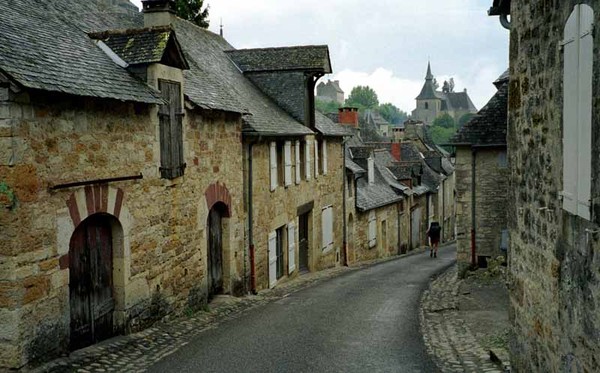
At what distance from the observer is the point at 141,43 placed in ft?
35.0

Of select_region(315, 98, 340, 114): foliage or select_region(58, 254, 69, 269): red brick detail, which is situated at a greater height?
select_region(315, 98, 340, 114): foliage

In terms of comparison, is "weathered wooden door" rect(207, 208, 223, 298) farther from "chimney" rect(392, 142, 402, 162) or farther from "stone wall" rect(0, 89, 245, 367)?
"chimney" rect(392, 142, 402, 162)

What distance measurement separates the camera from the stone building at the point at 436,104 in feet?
398

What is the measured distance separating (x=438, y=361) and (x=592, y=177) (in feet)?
16.2

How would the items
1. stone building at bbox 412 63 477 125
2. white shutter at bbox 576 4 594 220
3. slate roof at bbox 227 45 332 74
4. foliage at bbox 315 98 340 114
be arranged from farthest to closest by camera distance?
stone building at bbox 412 63 477 125 < foliage at bbox 315 98 340 114 < slate roof at bbox 227 45 332 74 < white shutter at bbox 576 4 594 220

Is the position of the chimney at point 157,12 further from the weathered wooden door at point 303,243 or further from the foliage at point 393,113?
the foliage at point 393,113

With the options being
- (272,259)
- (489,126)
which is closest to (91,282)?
(272,259)

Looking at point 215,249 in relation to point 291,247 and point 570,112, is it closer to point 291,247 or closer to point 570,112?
point 291,247

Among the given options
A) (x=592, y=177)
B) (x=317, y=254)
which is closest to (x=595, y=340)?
(x=592, y=177)

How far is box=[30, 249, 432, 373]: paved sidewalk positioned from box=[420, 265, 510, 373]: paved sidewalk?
3643 millimetres

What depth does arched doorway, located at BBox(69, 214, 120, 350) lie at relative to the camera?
866 cm

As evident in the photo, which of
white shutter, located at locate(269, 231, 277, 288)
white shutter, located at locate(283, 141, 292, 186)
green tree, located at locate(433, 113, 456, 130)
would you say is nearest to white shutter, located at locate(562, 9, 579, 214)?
white shutter, located at locate(269, 231, 277, 288)

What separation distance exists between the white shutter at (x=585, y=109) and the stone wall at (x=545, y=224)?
3.1 inches

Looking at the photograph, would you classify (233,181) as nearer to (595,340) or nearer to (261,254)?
(261,254)
